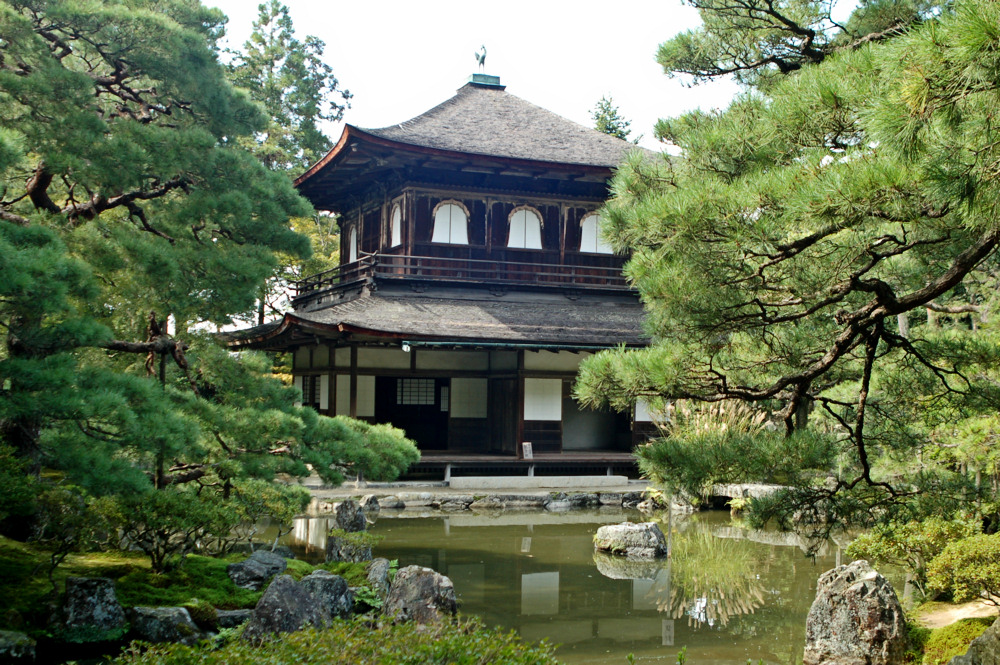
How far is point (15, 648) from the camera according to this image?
545 cm

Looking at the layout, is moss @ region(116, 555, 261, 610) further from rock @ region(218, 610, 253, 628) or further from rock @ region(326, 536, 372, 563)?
rock @ region(326, 536, 372, 563)

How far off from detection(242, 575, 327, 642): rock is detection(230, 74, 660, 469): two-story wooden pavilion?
32.3 ft

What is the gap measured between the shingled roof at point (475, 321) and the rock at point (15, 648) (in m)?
9.44

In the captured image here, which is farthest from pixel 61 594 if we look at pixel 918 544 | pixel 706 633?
pixel 918 544

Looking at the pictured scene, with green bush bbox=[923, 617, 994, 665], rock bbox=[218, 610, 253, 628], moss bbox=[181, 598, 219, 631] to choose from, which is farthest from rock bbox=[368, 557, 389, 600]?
green bush bbox=[923, 617, 994, 665]

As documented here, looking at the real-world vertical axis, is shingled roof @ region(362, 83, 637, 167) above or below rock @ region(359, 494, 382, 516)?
above

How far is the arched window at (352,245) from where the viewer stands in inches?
818

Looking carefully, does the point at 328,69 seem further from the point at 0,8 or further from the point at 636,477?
the point at 0,8

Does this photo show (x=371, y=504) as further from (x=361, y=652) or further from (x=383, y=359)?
(x=361, y=652)

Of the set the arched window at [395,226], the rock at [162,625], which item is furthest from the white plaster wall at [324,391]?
the rock at [162,625]

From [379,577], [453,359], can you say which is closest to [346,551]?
[379,577]

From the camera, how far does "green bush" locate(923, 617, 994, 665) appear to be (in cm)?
609

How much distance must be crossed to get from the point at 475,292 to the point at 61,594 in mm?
12487

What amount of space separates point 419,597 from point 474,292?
37.5 feet
